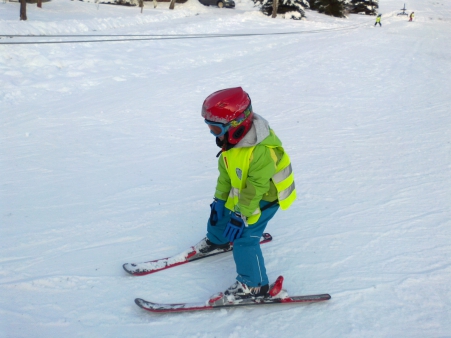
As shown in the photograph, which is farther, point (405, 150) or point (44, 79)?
point (44, 79)

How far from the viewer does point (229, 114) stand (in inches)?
111

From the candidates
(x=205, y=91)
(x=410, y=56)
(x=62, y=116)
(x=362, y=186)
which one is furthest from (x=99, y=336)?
(x=410, y=56)

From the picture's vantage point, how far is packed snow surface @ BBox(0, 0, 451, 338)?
2973mm

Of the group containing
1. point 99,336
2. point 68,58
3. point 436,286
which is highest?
point 68,58

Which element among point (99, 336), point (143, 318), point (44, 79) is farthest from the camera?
point (44, 79)

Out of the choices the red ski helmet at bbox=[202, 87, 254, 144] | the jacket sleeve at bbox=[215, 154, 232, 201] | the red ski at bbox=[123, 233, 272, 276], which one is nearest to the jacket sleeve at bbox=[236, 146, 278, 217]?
the red ski helmet at bbox=[202, 87, 254, 144]

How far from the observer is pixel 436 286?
126 inches

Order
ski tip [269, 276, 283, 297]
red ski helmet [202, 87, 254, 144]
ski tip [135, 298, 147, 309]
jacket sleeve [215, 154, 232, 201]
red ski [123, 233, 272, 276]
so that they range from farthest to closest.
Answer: red ski [123, 233, 272, 276] < jacket sleeve [215, 154, 232, 201] < ski tip [269, 276, 283, 297] < ski tip [135, 298, 147, 309] < red ski helmet [202, 87, 254, 144]

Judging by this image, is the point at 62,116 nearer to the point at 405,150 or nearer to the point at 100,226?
the point at 100,226

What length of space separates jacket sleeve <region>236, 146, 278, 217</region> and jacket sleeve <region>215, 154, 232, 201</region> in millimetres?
378

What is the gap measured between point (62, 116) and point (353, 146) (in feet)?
15.8

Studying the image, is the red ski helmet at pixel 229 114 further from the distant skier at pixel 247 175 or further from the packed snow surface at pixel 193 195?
the packed snow surface at pixel 193 195

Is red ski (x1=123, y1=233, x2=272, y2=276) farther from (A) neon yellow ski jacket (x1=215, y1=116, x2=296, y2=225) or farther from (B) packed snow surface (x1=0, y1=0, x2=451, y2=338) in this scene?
(A) neon yellow ski jacket (x1=215, y1=116, x2=296, y2=225)

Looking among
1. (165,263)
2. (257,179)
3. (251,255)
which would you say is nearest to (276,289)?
(251,255)
